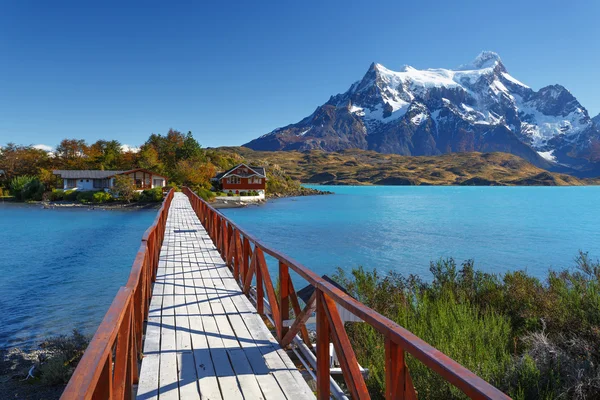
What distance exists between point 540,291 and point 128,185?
4972cm

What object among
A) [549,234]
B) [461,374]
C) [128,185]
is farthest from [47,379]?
[128,185]

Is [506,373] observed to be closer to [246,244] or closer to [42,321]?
[246,244]

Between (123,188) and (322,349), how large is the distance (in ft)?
172

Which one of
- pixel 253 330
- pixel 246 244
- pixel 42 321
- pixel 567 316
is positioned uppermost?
pixel 246 244

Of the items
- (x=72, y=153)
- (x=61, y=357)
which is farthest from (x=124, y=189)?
(x=61, y=357)

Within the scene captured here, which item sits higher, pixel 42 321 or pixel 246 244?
pixel 246 244

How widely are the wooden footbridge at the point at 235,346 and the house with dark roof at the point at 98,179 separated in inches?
2062

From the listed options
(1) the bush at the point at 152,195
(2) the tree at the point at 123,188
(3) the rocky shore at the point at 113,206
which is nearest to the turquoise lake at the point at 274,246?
(3) the rocky shore at the point at 113,206

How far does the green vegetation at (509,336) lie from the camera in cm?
470

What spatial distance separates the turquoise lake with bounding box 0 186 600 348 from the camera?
11781 mm

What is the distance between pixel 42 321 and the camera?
10500mm

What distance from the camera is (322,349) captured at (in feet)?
10.6

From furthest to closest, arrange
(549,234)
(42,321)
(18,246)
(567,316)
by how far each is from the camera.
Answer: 1. (549,234)
2. (18,246)
3. (42,321)
4. (567,316)

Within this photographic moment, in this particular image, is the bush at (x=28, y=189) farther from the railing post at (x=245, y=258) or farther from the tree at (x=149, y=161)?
the railing post at (x=245, y=258)
